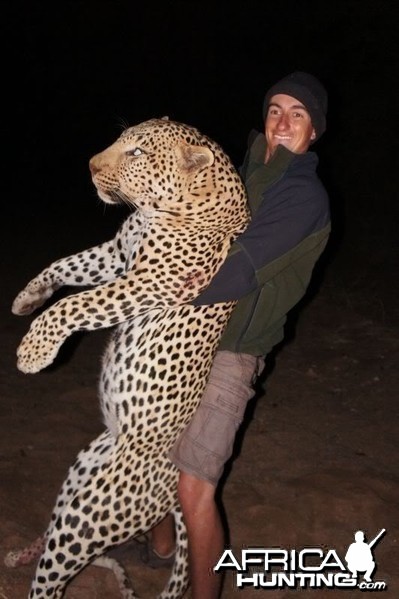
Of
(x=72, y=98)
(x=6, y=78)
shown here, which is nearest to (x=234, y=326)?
(x=72, y=98)

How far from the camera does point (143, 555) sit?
3422 millimetres

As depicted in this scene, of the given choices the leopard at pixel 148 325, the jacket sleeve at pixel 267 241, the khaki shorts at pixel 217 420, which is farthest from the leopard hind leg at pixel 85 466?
the jacket sleeve at pixel 267 241

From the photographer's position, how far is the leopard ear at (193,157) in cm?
248

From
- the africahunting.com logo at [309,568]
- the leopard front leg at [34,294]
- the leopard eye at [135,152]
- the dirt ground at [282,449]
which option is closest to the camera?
the leopard eye at [135,152]

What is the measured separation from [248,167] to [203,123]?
675 inches

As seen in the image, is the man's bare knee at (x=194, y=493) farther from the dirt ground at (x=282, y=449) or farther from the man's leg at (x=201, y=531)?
the dirt ground at (x=282, y=449)

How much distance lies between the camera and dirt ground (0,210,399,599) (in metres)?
3.52

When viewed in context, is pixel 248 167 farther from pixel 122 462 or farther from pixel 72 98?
pixel 72 98

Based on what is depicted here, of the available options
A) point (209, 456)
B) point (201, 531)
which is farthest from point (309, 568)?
point (209, 456)

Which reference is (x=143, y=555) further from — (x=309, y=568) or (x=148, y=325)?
(x=148, y=325)

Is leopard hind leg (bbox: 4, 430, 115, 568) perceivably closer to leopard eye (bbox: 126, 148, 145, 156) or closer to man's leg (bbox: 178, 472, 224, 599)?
man's leg (bbox: 178, 472, 224, 599)

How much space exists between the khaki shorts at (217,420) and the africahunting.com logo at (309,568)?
0.70 m

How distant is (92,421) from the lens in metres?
4.58

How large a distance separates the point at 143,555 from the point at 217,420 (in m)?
1.08
